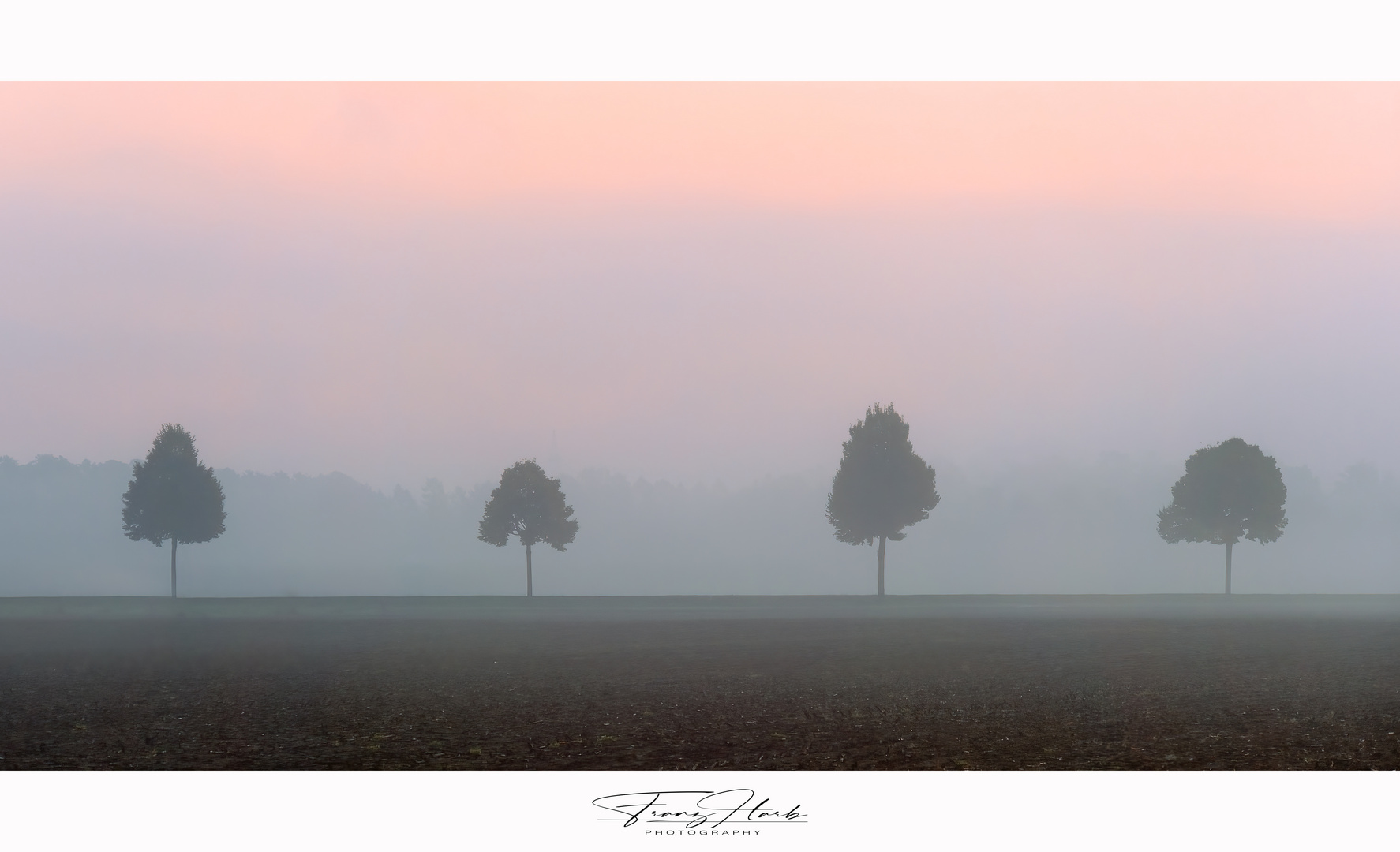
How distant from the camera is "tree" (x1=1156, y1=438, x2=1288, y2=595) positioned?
308 feet

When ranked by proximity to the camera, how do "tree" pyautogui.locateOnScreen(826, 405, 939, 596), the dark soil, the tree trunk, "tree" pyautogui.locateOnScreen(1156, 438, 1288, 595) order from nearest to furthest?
the dark soil < the tree trunk < "tree" pyautogui.locateOnScreen(826, 405, 939, 596) < "tree" pyautogui.locateOnScreen(1156, 438, 1288, 595)

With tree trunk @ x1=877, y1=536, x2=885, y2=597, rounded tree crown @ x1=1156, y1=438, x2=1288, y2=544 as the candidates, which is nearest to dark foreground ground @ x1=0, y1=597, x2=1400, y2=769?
tree trunk @ x1=877, y1=536, x2=885, y2=597

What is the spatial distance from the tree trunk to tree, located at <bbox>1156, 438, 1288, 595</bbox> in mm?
25947

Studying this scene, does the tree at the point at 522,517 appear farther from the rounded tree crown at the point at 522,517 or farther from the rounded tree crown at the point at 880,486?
the rounded tree crown at the point at 880,486

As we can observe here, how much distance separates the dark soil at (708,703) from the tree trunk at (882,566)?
43900mm

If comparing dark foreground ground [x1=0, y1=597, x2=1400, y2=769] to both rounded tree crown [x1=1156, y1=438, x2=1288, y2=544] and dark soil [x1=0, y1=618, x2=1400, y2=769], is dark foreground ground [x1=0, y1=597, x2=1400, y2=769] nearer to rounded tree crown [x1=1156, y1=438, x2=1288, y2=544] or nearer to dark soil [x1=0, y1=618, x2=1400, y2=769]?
dark soil [x1=0, y1=618, x2=1400, y2=769]

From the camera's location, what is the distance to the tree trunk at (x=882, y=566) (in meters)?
82.2

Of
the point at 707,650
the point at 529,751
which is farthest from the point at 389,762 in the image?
the point at 707,650

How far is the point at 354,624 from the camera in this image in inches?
1921
